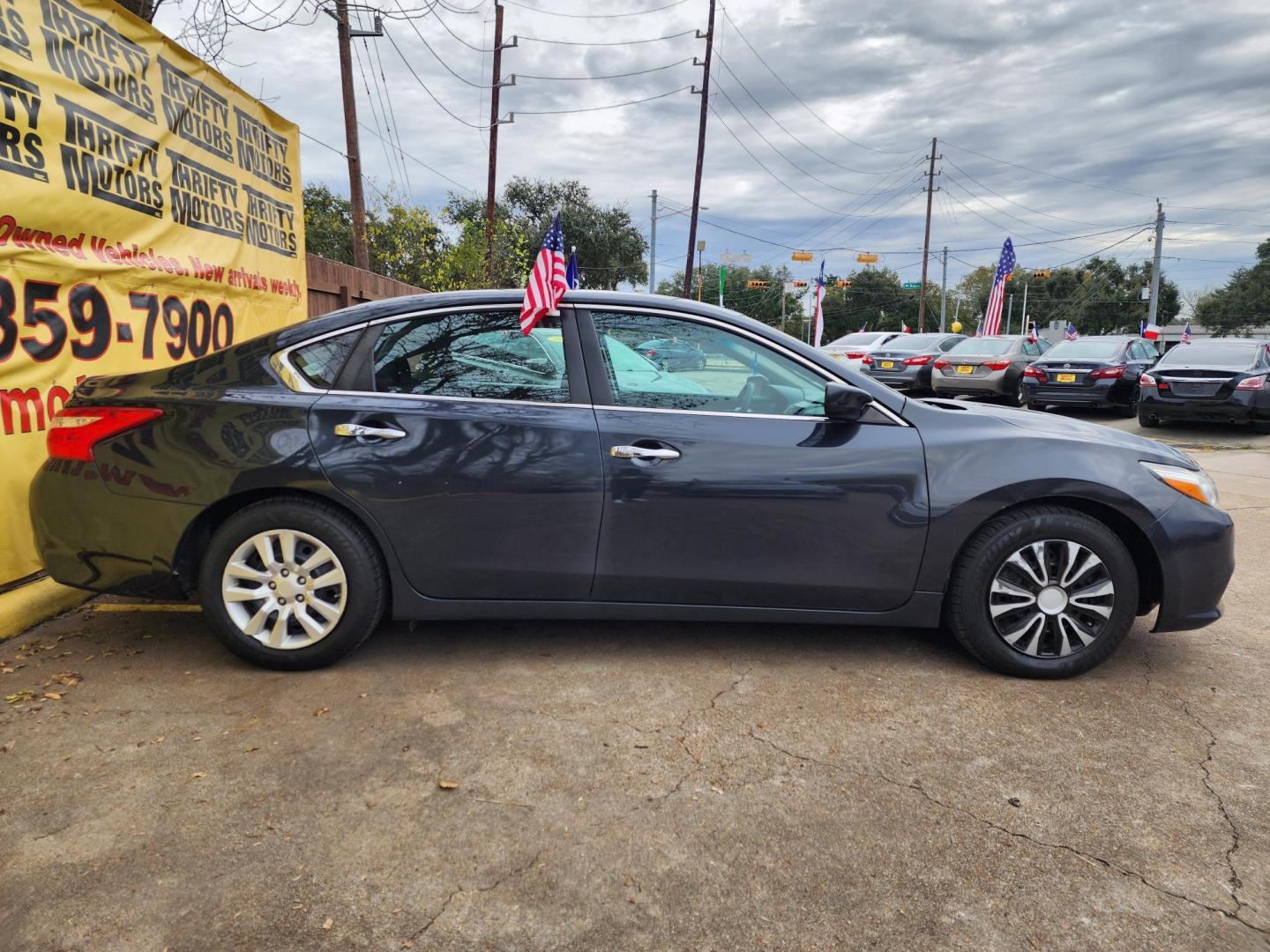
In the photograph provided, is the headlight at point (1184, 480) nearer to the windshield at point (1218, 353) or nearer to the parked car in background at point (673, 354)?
the parked car in background at point (673, 354)

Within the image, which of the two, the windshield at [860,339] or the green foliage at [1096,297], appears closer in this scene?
the windshield at [860,339]

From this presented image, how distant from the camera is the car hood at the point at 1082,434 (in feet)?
11.1

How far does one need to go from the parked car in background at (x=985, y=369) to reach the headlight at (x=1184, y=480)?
13.0 meters

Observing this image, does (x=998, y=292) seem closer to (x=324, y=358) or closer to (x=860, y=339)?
(x=860, y=339)

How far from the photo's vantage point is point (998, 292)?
23.4 metres

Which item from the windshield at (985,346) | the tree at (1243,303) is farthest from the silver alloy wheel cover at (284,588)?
the tree at (1243,303)

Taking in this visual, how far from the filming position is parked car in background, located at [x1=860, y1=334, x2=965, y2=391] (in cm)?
1731

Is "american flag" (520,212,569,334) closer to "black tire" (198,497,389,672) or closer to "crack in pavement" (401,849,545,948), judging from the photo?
"black tire" (198,497,389,672)

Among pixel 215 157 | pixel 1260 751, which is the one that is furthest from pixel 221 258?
pixel 1260 751

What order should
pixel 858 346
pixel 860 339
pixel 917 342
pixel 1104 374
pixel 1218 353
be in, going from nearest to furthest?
pixel 1218 353
pixel 1104 374
pixel 917 342
pixel 858 346
pixel 860 339

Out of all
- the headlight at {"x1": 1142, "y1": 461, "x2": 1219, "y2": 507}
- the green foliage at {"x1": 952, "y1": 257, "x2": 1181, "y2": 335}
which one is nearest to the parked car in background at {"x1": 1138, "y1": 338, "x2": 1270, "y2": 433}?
the headlight at {"x1": 1142, "y1": 461, "x2": 1219, "y2": 507}

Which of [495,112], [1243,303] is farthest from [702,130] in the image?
[1243,303]

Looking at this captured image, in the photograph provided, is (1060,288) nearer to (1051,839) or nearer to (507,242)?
(507,242)

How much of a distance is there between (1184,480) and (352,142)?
14.8 metres
